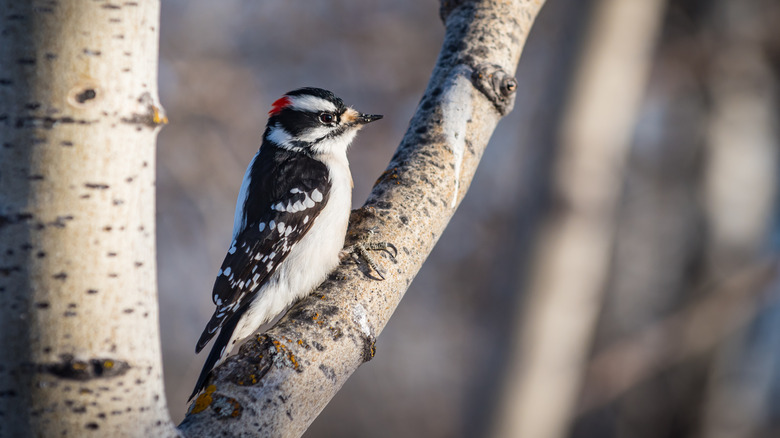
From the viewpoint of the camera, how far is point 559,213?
16.4 ft

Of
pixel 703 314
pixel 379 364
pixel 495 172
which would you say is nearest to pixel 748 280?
pixel 703 314

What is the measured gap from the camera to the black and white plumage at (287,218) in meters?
2.59

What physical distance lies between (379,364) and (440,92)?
24.3ft

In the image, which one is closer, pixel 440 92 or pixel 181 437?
pixel 181 437

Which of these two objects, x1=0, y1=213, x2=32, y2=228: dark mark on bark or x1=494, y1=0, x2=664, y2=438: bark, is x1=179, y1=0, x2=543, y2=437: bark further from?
x1=494, y1=0, x2=664, y2=438: bark

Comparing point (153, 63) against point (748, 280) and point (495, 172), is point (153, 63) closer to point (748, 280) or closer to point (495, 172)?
point (748, 280)

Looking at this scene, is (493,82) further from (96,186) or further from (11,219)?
(11,219)

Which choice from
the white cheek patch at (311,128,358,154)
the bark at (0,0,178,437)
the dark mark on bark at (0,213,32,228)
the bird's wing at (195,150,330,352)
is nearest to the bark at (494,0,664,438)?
the white cheek patch at (311,128,358,154)

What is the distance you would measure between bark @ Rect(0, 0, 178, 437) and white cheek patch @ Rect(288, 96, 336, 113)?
2215 mm

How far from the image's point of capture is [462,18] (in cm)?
248

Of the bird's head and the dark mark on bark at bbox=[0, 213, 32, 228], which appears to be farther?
the bird's head

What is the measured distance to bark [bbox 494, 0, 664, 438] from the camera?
506 cm

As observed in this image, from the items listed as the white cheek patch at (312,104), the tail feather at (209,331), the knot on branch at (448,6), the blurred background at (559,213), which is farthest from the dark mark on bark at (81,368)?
the blurred background at (559,213)

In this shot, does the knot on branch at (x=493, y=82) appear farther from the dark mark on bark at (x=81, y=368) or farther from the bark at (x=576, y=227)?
the bark at (x=576, y=227)
